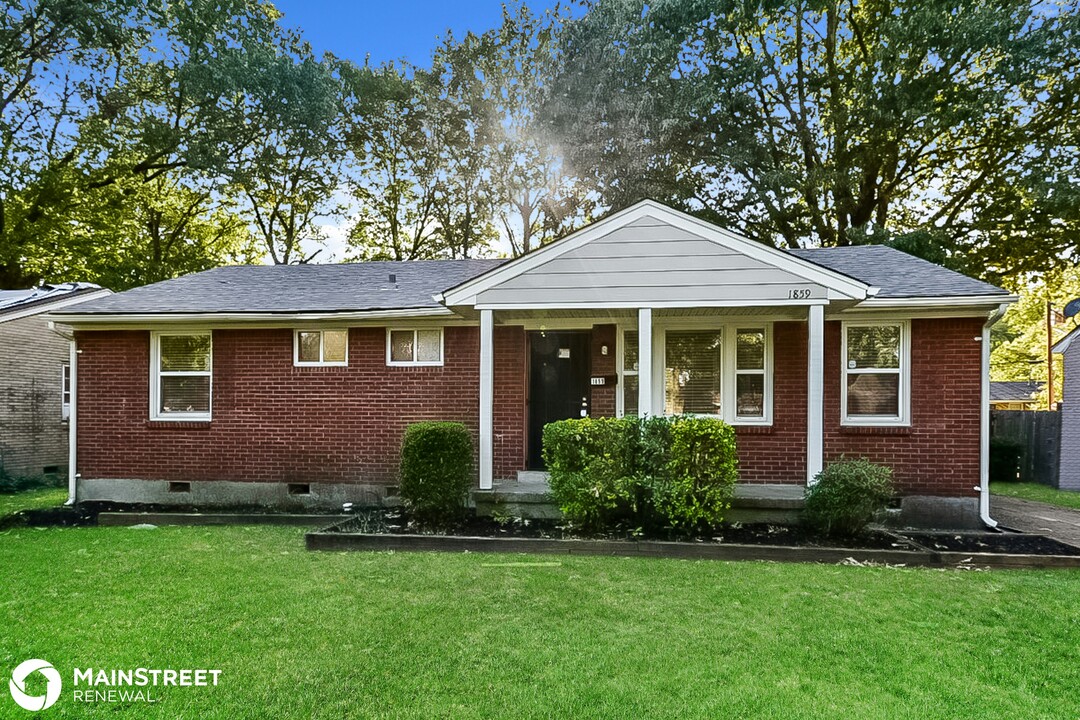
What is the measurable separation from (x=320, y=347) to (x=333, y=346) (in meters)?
0.22

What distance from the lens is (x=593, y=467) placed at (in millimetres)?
6934

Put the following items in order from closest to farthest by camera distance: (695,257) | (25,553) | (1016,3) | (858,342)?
(25,553)
(695,257)
(858,342)
(1016,3)

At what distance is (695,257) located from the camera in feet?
24.6

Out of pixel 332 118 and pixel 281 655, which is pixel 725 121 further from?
pixel 281 655

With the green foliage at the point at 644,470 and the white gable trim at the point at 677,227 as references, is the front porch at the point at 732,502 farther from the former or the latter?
the white gable trim at the point at 677,227

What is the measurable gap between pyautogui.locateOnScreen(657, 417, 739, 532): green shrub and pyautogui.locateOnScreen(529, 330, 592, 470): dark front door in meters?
2.74

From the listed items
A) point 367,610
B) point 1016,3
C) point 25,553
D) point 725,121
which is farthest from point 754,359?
point 1016,3

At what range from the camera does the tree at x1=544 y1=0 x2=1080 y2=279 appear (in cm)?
1507

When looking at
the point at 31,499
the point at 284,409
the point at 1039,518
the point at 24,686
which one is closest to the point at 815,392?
the point at 1039,518

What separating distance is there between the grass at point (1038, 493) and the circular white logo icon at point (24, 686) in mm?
13946

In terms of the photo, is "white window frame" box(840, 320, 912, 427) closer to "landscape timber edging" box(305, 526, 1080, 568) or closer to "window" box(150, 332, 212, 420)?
"landscape timber edging" box(305, 526, 1080, 568)

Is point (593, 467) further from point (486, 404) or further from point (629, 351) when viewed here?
point (629, 351)

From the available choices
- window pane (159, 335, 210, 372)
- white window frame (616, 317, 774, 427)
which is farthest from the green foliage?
window pane (159, 335, 210, 372)

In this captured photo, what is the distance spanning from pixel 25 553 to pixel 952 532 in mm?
11120
